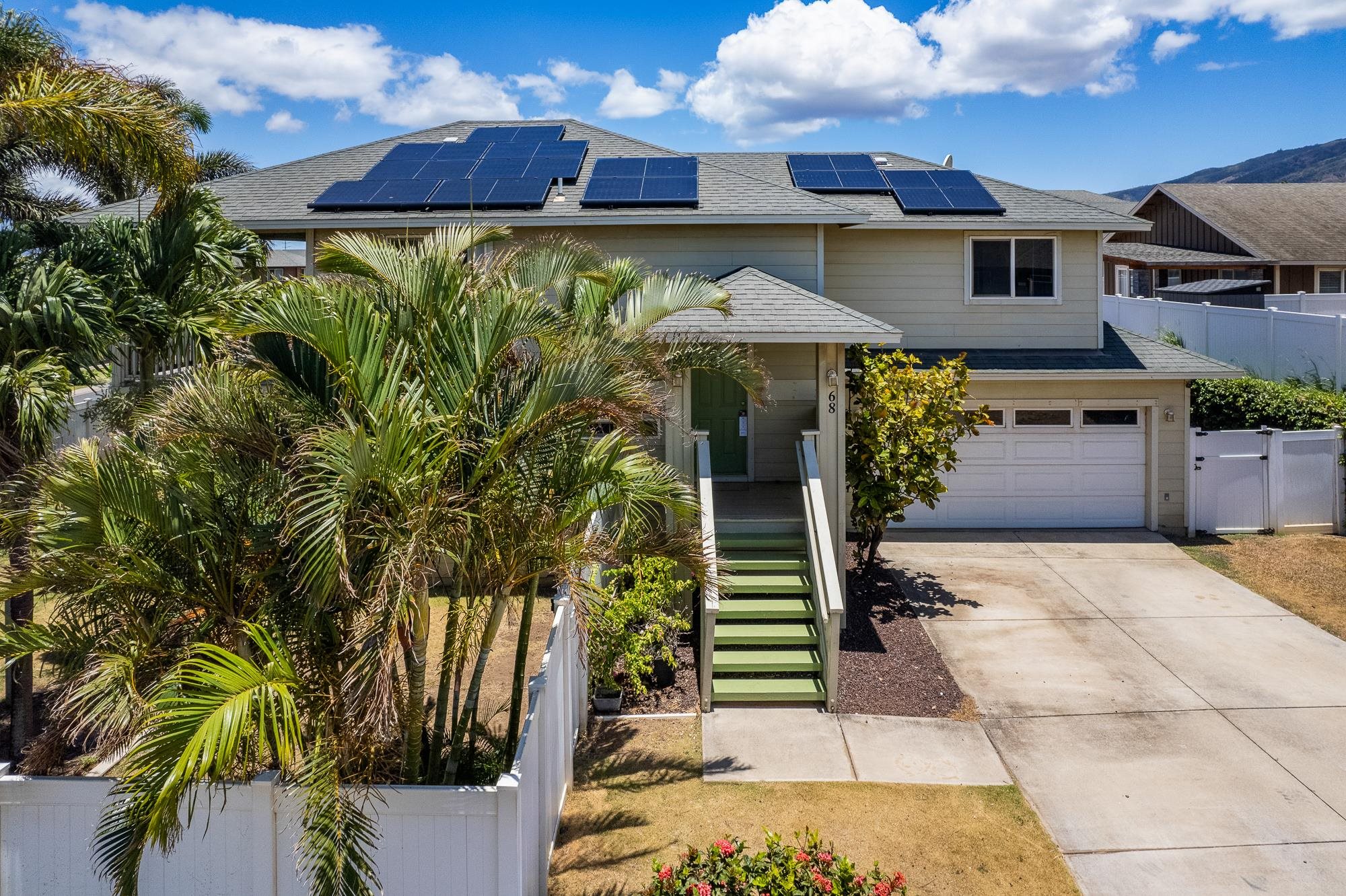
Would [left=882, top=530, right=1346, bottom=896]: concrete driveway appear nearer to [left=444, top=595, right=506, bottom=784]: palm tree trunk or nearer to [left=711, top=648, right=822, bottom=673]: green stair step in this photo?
[left=711, top=648, right=822, bottom=673]: green stair step

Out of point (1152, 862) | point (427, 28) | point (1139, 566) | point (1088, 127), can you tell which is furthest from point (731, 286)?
point (1088, 127)

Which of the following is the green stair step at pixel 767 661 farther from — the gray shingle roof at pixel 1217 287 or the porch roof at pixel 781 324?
the gray shingle roof at pixel 1217 287

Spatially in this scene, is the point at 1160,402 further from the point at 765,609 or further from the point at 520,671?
the point at 520,671

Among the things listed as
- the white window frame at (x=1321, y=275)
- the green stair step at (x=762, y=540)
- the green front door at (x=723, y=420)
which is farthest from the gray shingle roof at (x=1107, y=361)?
the white window frame at (x=1321, y=275)

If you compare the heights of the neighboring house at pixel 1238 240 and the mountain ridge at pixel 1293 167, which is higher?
the mountain ridge at pixel 1293 167

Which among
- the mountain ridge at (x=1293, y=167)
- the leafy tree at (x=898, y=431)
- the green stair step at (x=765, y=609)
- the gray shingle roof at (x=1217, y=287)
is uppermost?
the mountain ridge at (x=1293, y=167)

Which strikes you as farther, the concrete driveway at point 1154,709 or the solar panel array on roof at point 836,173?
the solar panel array on roof at point 836,173

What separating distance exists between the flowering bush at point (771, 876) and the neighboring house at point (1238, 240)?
25068 millimetres

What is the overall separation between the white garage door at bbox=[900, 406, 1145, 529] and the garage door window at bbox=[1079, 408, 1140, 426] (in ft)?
0.04

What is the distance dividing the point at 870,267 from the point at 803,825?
11062 millimetres

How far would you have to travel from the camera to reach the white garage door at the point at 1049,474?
16.0 meters

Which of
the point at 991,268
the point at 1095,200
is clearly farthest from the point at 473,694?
the point at 1095,200

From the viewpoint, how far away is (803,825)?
7.05m

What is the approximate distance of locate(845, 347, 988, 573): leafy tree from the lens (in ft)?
39.2
